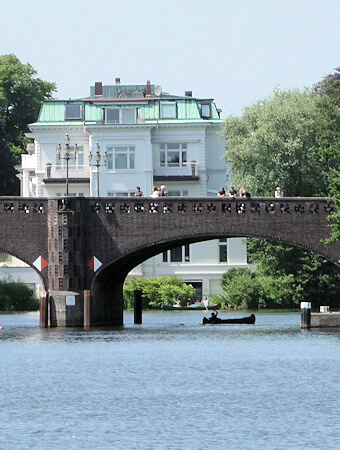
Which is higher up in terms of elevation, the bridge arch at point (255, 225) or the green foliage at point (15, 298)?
the bridge arch at point (255, 225)

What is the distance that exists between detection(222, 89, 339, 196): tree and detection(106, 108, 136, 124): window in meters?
14.1

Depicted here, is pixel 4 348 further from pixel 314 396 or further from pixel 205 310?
pixel 205 310

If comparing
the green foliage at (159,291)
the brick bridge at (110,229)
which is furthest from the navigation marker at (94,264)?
the green foliage at (159,291)

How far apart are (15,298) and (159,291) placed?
10342 mm

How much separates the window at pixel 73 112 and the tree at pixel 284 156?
1880cm

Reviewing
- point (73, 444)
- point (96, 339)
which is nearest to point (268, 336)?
point (96, 339)

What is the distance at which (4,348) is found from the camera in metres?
59.5

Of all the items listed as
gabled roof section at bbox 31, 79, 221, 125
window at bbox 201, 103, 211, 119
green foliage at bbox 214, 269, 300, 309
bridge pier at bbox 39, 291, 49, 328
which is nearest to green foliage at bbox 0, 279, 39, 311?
green foliage at bbox 214, 269, 300, 309

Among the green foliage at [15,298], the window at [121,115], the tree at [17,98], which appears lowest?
the green foliage at [15,298]

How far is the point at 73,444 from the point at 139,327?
41.3 metres

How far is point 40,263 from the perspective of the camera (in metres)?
70.4

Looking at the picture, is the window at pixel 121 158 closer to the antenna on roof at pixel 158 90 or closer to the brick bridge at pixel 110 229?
the antenna on roof at pixel 158 90

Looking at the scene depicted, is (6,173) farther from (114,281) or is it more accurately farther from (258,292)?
(114,281)

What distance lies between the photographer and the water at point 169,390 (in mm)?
35344
